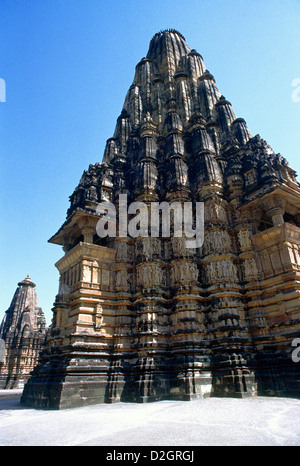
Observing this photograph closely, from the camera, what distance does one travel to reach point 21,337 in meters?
37.2

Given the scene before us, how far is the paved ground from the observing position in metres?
5.19

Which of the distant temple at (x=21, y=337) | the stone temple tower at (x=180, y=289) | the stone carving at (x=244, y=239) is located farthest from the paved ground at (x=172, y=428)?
the distant temple at (x=21, y=337)

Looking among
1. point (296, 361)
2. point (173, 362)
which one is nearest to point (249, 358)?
point (296, 361)

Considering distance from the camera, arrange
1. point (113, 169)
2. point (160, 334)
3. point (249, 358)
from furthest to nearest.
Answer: point (113, 169)
point (160, 334)
point (249, 358)

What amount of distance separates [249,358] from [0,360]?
34469 mm

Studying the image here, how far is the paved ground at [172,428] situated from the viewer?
519 centimetres

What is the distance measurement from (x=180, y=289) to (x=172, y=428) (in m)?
8.04

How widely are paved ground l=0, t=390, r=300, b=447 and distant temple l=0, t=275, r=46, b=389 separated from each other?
30.7 metres

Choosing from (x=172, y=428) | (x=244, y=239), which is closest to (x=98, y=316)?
(x=172, y=428)

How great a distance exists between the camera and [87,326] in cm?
1300

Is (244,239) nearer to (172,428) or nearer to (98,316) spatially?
(98,316)

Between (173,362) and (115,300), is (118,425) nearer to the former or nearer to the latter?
(173,362)

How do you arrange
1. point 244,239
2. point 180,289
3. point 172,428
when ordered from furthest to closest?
point 244,239, point 180,289, point 172,428

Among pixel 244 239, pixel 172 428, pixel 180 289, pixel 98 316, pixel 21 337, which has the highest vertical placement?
pixel 244 239
